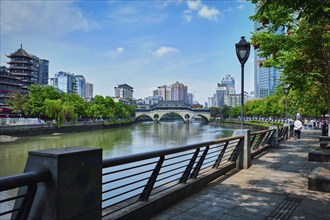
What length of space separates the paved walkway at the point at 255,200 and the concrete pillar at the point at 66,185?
1.82 metres

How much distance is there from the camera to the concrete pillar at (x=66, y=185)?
8.65 ft

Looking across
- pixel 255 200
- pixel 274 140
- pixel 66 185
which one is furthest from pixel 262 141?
pixel 66 185

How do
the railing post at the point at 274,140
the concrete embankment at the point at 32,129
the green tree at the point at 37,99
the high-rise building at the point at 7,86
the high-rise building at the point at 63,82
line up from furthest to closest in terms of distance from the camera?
1. the high-rise building at the point at 63,82
2. the high-rise building at the point at 7,86
3. the green tree at the point at 37,99
4. the concrete embankment at the point at 32,129
5. the railing post at the point at 274,140

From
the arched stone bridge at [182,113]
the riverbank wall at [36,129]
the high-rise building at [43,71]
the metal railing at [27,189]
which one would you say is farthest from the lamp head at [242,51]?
the high-rise building at [43,71]

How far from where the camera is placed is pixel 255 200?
5484mm

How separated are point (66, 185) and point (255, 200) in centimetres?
391

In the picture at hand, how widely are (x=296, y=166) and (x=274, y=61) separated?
3.88 m

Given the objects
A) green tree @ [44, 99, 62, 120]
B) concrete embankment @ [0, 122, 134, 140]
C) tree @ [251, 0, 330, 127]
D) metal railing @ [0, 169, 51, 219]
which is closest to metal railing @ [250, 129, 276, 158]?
tree @ [251, 0, 330, 127]

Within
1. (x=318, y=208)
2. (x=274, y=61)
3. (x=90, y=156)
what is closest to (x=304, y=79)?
(x=274, y=61)

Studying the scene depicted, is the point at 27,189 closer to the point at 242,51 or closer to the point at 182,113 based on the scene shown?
the point at 242,51

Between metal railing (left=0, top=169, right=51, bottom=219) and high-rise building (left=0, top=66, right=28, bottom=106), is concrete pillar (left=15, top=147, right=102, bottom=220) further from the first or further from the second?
high-rise building (left=0, top=66, right=28, bottom=106)

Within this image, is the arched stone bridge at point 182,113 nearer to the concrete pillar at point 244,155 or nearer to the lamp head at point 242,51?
the concrete pillar at point 244,155

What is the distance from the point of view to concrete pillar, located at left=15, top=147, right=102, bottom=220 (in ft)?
8.65

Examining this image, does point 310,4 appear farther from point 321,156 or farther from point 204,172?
point 321,156
